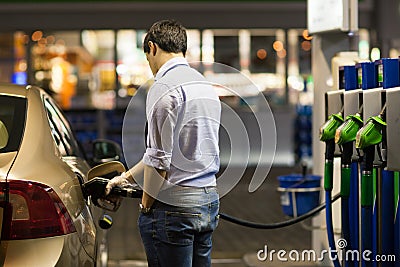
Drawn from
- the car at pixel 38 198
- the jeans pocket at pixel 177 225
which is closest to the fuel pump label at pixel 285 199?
the car at pixel 38 198

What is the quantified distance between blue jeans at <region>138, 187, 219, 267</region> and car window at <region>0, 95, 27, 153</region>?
2.38 feet

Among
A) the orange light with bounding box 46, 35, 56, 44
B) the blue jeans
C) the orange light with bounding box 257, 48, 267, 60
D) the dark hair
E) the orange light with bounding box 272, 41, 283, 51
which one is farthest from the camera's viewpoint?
the orange light with bounding box 257, 48, 267, 60

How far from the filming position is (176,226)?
4336 millimetres

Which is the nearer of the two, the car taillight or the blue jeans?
the car taillight

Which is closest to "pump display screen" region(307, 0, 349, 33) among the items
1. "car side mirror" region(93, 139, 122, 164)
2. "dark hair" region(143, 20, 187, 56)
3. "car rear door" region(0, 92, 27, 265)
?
"car side mirror" region(93, 139, 122, 164)

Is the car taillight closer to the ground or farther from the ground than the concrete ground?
→ farther from the ground

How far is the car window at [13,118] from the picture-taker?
426 centimetres

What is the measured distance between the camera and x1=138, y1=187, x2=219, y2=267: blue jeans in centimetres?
434

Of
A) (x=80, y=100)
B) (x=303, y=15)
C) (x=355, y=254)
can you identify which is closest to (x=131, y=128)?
(x=80, y=100)

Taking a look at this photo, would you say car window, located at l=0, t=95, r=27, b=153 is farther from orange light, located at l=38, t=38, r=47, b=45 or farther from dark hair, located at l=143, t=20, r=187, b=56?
orange light, located at l=38, t=38, r=47, b=45

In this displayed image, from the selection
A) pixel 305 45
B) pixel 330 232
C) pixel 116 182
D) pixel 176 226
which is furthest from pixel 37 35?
pixel 176 226

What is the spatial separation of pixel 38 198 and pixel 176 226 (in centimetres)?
74

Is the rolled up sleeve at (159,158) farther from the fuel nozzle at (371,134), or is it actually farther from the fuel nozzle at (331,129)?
the fuel nozzle at (331,129)

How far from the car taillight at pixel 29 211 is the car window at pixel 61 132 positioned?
732 millimetres
